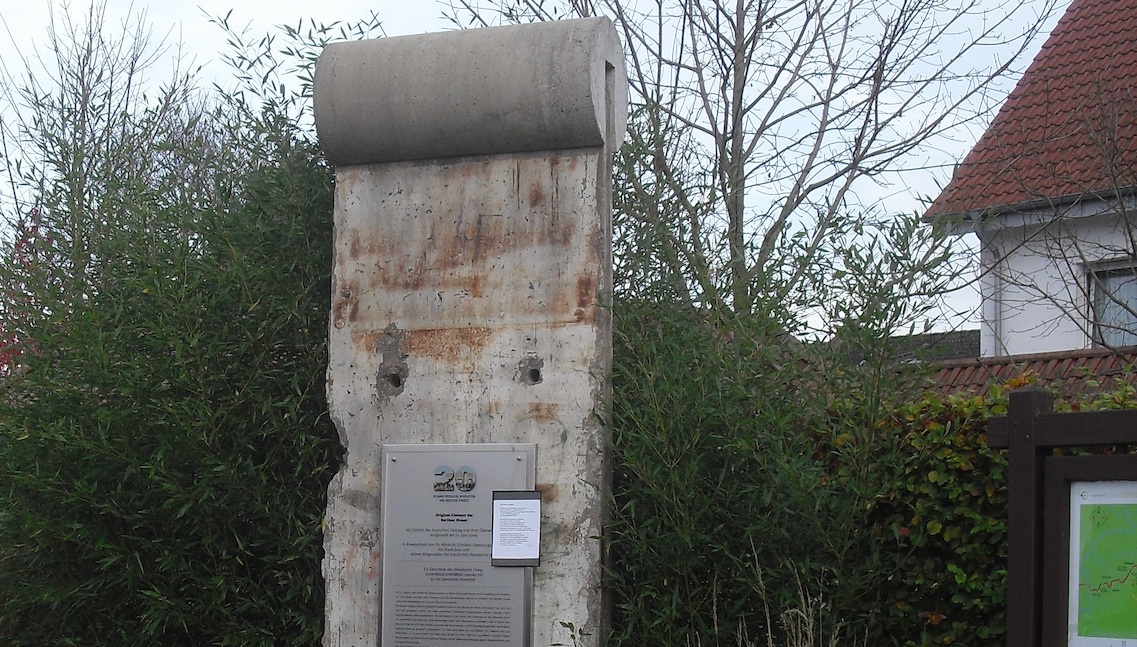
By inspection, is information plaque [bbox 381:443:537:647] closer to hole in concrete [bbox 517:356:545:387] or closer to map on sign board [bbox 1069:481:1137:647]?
hole in concrete [bbox 517:356:545:387]

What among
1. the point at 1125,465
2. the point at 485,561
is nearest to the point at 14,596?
the point at 485,561

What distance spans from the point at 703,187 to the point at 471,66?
148 cm

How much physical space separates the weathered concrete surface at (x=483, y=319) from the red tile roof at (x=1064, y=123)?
5431 millimetres

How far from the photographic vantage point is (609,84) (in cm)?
637

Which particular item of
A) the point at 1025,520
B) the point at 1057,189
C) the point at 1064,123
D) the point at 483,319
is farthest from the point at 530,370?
the point at 1057,189

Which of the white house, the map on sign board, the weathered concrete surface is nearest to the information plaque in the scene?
the weathered concrete surface

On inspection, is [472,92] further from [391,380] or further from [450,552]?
[450,552]

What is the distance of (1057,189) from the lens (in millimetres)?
11344

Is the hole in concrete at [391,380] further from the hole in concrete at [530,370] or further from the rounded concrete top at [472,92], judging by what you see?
the rounded concrete top at [472,92]

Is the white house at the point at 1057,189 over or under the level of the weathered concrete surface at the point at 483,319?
over

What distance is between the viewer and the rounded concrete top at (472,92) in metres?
6.14

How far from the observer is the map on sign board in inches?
150

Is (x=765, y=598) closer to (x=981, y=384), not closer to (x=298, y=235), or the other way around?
(x=298, y=235)

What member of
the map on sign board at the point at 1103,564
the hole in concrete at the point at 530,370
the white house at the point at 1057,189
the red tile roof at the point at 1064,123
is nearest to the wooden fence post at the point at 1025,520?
the map on sign board at the point at 1103,564
